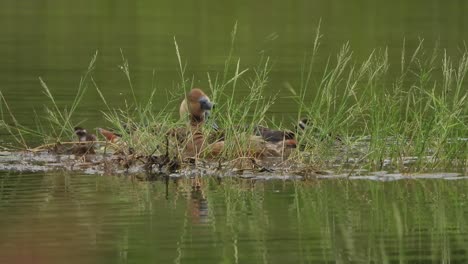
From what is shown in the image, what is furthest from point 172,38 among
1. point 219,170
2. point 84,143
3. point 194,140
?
point 219,170

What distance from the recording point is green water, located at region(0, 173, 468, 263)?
34.8 ft

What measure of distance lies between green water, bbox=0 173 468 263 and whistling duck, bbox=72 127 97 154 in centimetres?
135

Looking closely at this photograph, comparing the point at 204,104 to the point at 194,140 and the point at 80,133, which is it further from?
the point at 194,140

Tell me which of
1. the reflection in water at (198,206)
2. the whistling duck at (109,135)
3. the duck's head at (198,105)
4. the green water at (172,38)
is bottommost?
the green water at (172,38)

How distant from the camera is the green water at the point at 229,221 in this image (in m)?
10.6

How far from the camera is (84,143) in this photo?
642 inches

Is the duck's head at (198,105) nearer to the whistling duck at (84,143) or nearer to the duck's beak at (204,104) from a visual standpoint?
the duck's beak at (204,104)

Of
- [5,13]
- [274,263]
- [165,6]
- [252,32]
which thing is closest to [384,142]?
[274,263]

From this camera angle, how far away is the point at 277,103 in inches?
859

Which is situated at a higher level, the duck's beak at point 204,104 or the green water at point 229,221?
the green water at point 229,221

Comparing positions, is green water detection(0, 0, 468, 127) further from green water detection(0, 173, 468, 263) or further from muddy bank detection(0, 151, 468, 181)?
green water detection(0, 173, 468, 263)

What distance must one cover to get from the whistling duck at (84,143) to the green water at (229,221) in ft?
4.42

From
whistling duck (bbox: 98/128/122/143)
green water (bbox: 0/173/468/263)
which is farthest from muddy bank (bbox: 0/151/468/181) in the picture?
whistling duck (bbox: 98/128/122/143)

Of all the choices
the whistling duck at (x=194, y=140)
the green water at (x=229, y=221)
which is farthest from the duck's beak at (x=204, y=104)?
the green water at (x=229, y=221)
